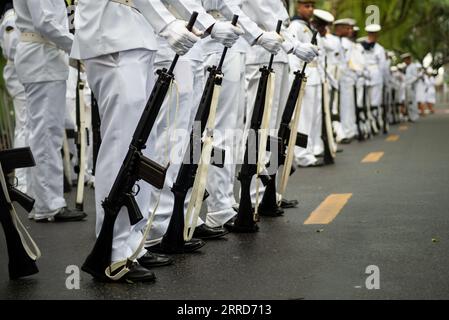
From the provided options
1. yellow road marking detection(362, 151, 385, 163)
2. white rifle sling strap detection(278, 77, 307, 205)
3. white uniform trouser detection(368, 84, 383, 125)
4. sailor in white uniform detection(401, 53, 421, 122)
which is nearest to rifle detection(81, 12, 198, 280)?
white rifle sling strap detection(278, 77, 307, 205)

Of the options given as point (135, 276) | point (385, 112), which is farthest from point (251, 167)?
point (385, 112)

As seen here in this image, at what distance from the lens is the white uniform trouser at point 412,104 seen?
1102 inches

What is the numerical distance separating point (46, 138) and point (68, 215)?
0.65 meters

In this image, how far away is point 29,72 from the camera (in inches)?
295

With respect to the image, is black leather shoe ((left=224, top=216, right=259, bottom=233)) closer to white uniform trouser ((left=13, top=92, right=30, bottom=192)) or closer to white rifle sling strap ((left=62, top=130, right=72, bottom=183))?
white uniform trouser ((left=13, top=92, right=30, bottom=192))

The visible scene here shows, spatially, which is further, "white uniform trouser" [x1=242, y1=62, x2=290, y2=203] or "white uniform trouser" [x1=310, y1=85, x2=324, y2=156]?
"white uniform trouser" [x1=310, y1=85, x2=324, y2=156]

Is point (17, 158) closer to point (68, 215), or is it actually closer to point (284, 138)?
point (68, 215)

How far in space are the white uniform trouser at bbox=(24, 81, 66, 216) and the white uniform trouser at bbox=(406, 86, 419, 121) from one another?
21.2 metres

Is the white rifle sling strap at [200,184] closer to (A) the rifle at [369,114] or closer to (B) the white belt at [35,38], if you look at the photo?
(B) the white belt at [35,38]

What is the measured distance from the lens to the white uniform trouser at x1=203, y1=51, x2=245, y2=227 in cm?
681

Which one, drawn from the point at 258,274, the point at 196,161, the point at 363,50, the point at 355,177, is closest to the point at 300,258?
the point at 258,274

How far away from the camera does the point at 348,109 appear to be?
18078 millimetres

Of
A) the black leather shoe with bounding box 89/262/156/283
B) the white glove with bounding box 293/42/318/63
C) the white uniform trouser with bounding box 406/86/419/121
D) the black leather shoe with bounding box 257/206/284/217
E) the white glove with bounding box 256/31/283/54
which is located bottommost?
the white uniform trouser with bounding box 406/86/419/121

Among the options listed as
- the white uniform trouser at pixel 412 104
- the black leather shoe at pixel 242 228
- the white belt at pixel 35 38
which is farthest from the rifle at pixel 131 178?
the white uniform trouser at pixel 412 104
